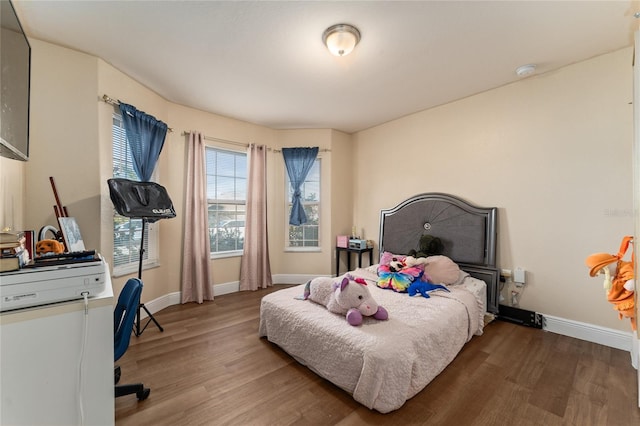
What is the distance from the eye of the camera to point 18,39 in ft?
4.50

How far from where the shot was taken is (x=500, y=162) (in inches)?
112

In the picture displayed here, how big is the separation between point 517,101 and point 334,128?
2422 millimetres

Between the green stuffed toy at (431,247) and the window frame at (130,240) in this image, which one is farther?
the green stuffed toy at (431,247)

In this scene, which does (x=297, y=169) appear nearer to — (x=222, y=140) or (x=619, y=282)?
(x=222, y=140)

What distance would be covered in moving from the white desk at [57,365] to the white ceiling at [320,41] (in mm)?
1975

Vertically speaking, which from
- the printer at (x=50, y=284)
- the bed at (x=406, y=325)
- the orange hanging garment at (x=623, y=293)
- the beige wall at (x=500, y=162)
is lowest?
the bed at (x=406, y=325)

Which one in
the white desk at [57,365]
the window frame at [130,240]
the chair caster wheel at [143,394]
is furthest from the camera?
the window frame at [130,240]

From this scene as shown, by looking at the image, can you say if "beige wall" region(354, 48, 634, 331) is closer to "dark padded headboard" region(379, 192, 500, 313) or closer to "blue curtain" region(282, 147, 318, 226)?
"dark padded headboard" region(379, 192, 500, 313)

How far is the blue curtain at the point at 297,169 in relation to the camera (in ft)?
13.6

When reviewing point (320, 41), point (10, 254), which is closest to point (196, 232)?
point (10, 254)

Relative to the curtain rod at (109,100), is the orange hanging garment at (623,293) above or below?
below

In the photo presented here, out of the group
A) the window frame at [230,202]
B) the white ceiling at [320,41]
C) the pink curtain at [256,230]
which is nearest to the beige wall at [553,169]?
the white ceiling at [320,41]

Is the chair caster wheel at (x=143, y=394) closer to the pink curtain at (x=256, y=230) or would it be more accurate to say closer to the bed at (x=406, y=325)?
the bed at (x=406, y=325)

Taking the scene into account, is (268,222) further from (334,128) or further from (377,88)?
(377,88)
